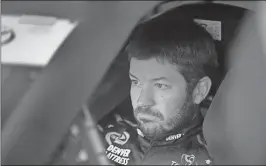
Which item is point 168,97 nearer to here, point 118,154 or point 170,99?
point 170,99

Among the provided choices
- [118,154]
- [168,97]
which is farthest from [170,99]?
[118,154]

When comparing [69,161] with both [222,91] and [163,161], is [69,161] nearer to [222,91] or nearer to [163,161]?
[163,161]

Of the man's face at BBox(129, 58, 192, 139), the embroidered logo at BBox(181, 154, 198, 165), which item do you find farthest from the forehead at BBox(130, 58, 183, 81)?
the embroidered logo at BBox(181, 154, 198, 165)

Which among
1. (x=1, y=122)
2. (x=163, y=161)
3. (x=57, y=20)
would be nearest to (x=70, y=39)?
(x=57, y=20)

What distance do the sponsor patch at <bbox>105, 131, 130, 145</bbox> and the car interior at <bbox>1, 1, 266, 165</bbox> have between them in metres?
0.02

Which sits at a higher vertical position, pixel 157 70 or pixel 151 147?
pixel 157 70

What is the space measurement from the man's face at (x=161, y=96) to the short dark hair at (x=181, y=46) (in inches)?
0.4

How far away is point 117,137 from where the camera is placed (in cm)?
64

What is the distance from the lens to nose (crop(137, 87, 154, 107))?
1.98ft

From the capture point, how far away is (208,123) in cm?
A: 60

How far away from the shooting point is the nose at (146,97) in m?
0.60

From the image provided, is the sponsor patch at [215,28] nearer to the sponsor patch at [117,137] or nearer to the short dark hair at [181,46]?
the short dark hair at [181,46]

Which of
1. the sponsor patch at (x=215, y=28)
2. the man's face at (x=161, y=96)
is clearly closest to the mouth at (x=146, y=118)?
the man's face at (x=161, y=96)

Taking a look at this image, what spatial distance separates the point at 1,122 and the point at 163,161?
0.93ft
